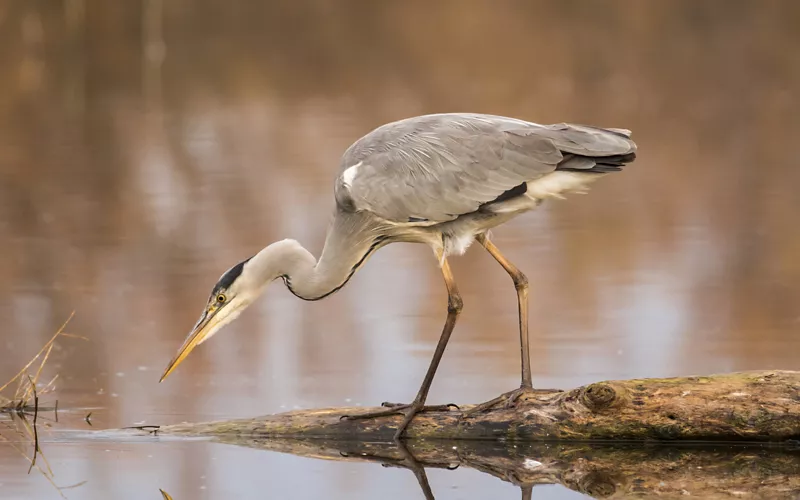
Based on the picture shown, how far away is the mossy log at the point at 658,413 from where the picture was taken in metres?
6.46

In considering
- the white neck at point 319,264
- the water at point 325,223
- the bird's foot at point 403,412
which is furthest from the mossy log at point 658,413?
the white neck at point 319,264

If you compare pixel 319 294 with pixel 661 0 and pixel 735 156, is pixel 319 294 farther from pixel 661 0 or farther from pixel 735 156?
pixel 661 0

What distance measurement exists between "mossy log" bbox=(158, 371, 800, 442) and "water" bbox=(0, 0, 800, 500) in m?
0.57

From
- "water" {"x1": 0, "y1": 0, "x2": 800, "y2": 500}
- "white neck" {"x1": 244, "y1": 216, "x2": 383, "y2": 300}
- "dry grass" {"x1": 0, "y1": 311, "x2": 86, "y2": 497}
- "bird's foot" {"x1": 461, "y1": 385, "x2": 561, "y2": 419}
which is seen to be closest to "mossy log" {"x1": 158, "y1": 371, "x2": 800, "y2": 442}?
"bird's foot" {"x1": 461, "y1": 385, "x2": 561, "y2": 419}

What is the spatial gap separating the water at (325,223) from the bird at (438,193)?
2.83 feet

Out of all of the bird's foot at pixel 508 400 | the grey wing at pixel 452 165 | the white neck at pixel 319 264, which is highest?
the grey wing at pixel 452 165

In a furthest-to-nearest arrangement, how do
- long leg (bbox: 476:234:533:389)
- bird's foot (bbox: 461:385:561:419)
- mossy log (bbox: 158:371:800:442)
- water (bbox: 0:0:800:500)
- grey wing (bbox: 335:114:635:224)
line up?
water (bbox: 0:0:800:500)
grey wing (bbox: 335:114:635:224)
long leg (bbox: 476:234:533:389)
bird's foot (bbox: 461:385:561:419)
mossy log (bbox: 158:371:800:442)

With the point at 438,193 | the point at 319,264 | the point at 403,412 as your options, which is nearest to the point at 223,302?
the point at 319,264

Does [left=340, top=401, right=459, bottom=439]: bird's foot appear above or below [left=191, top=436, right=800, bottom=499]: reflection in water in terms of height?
above

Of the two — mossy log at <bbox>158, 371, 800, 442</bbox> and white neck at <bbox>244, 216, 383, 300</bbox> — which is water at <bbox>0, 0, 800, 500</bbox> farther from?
white neck at <bbox>244, 216, 383, 300</bbox>

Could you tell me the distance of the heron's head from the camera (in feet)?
23.4

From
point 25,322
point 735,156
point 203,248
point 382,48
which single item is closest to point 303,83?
point 382,48

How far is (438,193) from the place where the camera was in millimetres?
7383

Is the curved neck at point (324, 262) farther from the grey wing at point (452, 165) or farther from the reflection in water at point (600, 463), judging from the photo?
the reflection in water at point (600, 463)
